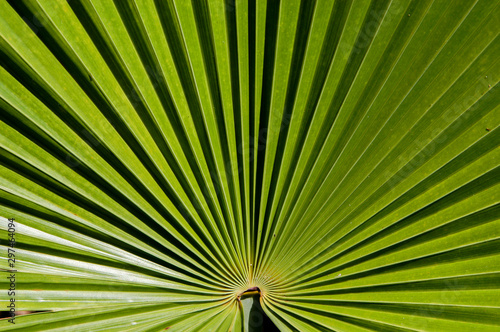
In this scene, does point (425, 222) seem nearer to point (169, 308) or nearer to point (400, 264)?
point (400, 264)

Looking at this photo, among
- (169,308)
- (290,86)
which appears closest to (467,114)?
(290,86)

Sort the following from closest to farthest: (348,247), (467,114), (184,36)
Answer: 1. (184,36)
2. (467,114)
3. (348,247)

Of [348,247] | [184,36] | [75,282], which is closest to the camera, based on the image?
[184,36]

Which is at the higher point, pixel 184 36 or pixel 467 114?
pixel 184 36

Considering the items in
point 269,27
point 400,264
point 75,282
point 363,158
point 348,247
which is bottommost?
point 400,264

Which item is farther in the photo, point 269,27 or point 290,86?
point 290,86

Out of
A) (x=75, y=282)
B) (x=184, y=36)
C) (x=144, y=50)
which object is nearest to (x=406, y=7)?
(x=184, y=36)
